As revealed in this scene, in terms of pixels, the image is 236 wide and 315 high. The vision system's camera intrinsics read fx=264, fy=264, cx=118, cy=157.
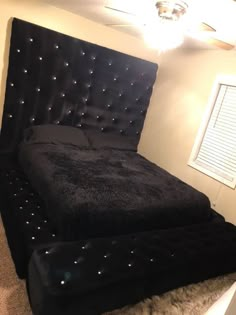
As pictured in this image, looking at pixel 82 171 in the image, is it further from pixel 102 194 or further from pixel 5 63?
pixel 5 63

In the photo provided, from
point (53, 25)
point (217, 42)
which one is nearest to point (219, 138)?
point (217, 42)

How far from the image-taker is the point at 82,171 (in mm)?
2350

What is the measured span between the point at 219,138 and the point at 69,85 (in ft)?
6.17

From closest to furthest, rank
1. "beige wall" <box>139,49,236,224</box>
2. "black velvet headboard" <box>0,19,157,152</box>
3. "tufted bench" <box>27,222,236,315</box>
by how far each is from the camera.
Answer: "tufted bench" <box>27,222,236,315</box> → "black velvet headboard" <box>0,19,157,152</box> → "beige wall" <box>139,49,236,224</box>

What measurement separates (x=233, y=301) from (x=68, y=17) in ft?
10.2

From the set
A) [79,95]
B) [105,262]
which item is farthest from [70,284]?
[79,95]

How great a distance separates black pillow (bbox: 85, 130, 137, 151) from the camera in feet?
10.9

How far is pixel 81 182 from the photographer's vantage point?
83.5 inches

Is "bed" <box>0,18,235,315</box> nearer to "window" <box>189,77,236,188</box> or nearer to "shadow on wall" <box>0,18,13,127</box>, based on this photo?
"shadow on wall" <box>0,18,13,127</box>

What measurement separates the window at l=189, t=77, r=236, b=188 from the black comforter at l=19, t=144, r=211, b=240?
0.56 metres

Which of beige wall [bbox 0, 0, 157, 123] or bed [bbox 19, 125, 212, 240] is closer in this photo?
bed [bbox 19, 125, 212, 240]

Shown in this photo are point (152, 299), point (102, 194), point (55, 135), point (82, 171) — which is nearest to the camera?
point (152, 299)

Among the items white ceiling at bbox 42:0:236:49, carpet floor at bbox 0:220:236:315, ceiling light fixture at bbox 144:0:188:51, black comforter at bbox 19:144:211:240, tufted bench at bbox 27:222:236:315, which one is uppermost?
white ceiling at bbox 42:0:236:49

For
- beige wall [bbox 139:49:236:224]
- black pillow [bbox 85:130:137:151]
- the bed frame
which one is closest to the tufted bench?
the bed frame
